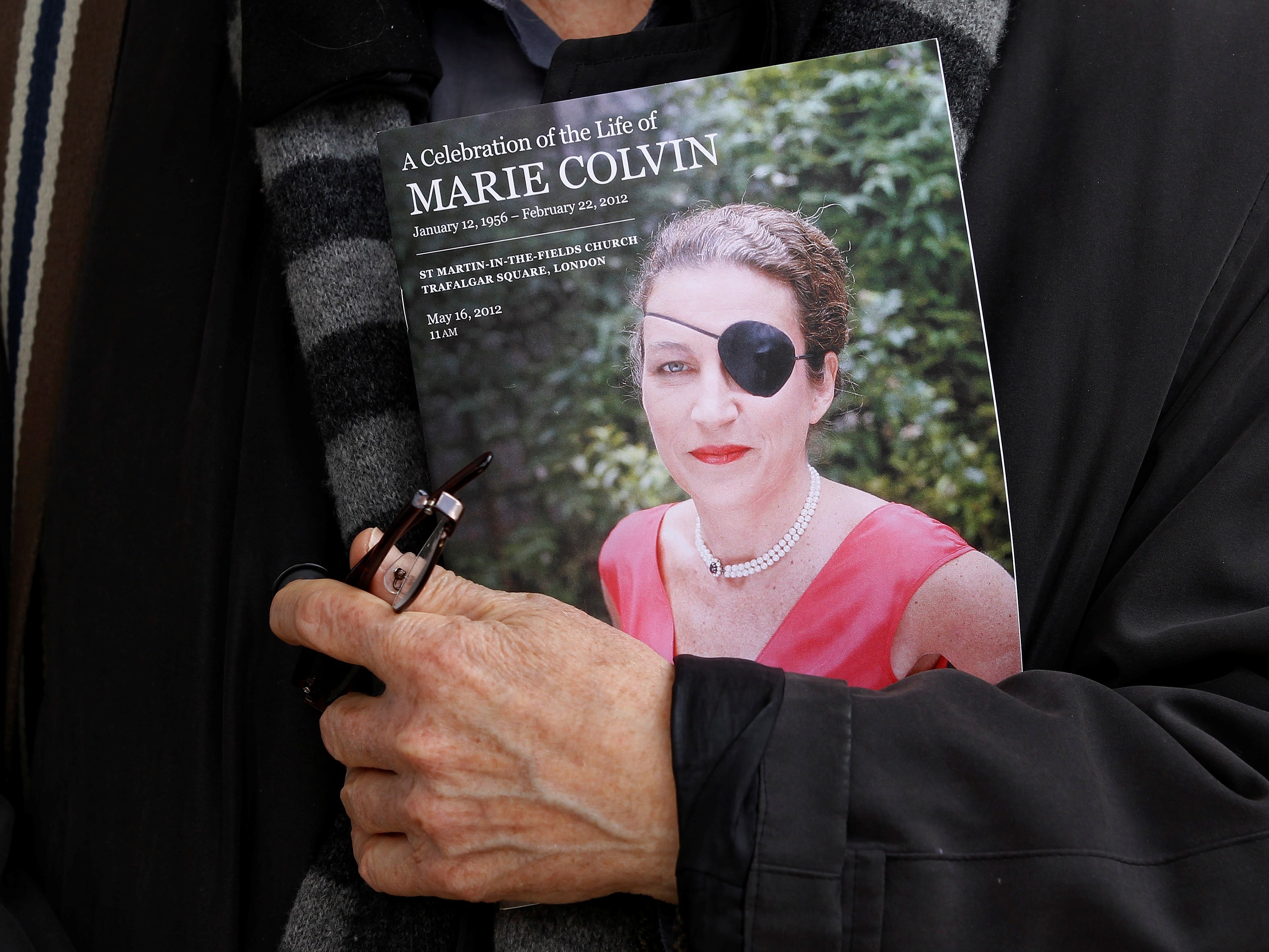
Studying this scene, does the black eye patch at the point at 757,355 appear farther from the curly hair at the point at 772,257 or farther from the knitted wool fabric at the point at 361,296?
the knitted wool fabric at the point at 361,296

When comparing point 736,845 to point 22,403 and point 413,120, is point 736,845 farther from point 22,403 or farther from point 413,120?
point 22,403

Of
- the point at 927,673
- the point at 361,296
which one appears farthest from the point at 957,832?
the point at 361,296

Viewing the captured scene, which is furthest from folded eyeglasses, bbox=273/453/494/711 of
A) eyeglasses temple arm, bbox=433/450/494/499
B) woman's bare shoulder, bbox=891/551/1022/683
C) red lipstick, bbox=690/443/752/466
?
woman's bare shoulder, bbox=891/551/1022/683

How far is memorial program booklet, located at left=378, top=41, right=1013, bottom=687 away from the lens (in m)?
0.63

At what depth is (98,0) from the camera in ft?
2.81

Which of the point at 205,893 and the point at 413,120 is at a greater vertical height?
the point at 413,120

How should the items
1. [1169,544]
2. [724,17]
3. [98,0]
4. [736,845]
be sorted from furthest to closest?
1. [98,0]
2. [724,17]
3. [1169,544]
4. [736,845]

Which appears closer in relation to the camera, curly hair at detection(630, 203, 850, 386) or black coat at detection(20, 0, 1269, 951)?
black coat at detection(20, 0, 1269, 951)

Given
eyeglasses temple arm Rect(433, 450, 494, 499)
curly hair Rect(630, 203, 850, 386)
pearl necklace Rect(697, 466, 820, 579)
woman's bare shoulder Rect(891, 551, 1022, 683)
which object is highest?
curly hair Rect(630, 203, 850, 386)

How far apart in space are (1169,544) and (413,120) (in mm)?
702

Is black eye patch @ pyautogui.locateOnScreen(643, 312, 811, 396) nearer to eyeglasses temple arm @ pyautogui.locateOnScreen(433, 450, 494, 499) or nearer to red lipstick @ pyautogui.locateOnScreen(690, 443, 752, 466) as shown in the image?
red lipstick @ pyautogui.locateOnScreen(690, 443, 752, 466)

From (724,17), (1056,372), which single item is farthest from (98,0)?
(1056,372)

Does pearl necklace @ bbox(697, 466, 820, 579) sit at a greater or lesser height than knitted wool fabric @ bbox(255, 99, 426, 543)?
lesser

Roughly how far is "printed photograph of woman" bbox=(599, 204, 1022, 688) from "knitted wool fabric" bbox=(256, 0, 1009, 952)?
0.21m
